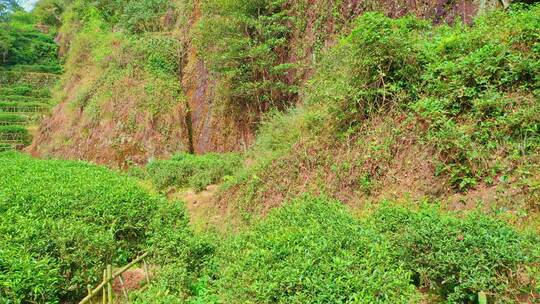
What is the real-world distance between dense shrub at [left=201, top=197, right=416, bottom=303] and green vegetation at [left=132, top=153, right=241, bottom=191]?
6.57 meters

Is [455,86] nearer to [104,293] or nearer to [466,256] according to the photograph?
[466,256]

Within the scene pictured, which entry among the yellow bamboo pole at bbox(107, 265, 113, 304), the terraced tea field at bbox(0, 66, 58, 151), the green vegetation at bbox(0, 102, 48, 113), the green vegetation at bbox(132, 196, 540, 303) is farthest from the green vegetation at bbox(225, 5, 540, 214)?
the green vegetation at bbox(0, 102, 48, 113)

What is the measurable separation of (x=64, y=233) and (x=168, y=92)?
12565 millimetres

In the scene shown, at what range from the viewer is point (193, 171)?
11.6m

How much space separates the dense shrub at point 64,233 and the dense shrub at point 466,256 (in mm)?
3427

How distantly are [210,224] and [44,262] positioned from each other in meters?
4.47

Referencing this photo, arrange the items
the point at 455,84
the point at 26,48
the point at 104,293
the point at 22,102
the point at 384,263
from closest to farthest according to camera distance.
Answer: the point at 384,263
the point at 104,293
the point at 455,84
the point at 22,102
the point at 26,48

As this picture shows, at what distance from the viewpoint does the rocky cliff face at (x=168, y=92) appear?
10562 millimetres

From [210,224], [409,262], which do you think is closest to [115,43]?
[210,224]

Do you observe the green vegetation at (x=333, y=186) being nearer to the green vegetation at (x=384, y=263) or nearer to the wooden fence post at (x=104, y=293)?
the green vegetation at (x=384, y=263)

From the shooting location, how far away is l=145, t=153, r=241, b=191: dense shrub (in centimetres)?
1083

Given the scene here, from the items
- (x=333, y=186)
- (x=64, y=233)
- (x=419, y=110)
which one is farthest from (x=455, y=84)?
(x=64, y=233)

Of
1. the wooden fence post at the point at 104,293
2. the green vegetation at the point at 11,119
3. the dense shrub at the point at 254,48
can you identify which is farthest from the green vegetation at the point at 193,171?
the green vegetation at the point at 11,119

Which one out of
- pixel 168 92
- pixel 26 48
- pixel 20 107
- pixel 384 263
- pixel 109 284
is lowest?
pixel 109 284
